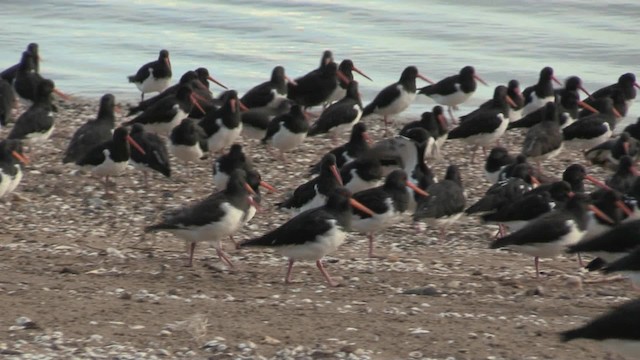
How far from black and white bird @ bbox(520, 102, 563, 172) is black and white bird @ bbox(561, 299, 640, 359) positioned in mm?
6841

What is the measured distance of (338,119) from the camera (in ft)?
53.3

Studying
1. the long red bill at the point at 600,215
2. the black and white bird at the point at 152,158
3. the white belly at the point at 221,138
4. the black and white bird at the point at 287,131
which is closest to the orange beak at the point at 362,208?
the long red bill at the point at 600,215

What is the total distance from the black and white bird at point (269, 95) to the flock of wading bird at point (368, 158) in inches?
0.8

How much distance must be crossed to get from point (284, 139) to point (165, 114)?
5.63 feet

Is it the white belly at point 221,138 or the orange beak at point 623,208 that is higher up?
the orange beak at point 623,208

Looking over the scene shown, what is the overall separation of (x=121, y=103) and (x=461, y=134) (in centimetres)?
593

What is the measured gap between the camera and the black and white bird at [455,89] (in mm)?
18234

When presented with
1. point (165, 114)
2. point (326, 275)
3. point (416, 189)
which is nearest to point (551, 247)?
point (326, 275)

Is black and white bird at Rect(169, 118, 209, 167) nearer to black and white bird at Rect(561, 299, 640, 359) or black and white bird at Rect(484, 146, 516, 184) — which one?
black and white bird at Rect(484, 146, 516, 184)

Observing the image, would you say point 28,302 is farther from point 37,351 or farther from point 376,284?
Answer: point 376,284

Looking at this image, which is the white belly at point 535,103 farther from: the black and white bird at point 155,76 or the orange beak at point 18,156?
the orange beak at point 18,156

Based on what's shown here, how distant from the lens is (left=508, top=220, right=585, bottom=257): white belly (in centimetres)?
1105

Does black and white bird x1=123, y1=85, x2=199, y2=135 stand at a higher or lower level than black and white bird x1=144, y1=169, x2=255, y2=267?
lower

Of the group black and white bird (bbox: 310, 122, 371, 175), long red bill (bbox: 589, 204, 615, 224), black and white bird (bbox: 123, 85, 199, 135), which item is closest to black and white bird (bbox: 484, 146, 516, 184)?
black and white bird (bbox: 310, 122, 371, 175)
